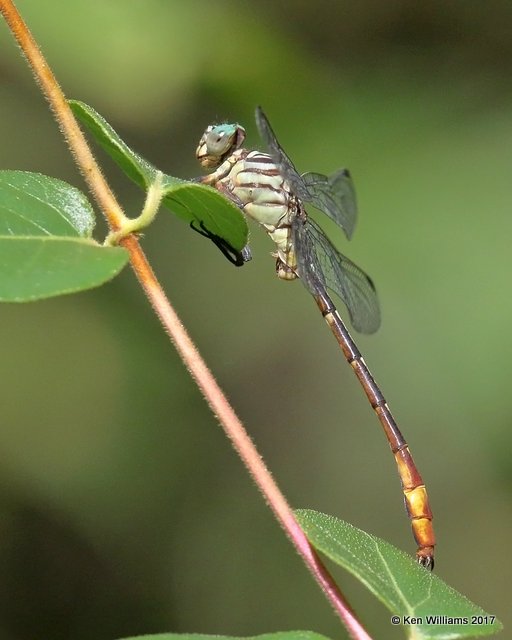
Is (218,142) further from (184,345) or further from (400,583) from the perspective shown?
(400,583)

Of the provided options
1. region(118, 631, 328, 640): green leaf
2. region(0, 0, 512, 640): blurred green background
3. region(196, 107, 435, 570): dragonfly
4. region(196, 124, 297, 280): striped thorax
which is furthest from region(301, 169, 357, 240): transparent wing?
region(118, 631, 328, 640): green leaf

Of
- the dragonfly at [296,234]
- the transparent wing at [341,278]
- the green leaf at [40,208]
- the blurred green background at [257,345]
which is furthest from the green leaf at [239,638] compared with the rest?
the blurred green background at [257,345]

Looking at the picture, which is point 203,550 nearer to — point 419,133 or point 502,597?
point 502,597

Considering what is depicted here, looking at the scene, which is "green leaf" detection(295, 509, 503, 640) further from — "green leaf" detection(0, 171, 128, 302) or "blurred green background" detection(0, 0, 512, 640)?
"blurred green background" detection(0, 0, 512, 640)

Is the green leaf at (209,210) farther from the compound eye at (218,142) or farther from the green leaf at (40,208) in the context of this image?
the compound eye at (218,142)

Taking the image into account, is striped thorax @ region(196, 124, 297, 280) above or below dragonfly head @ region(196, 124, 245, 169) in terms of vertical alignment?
below

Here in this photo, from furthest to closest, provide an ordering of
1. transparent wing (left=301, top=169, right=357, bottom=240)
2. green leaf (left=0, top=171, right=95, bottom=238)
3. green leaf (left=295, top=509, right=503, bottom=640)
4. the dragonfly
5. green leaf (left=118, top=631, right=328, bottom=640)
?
transparent wing (left=301, top=169, right=357, bottom=240)
the dragonfly
green leaf (left=0, top=171, right=95, bottom=238)
green leaf (left=295, top=509, right=503, bottom=640)
green leaf (left=118, top=631, right=328, bottom=640)

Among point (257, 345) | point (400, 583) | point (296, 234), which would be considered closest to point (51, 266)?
point (400, 583)
